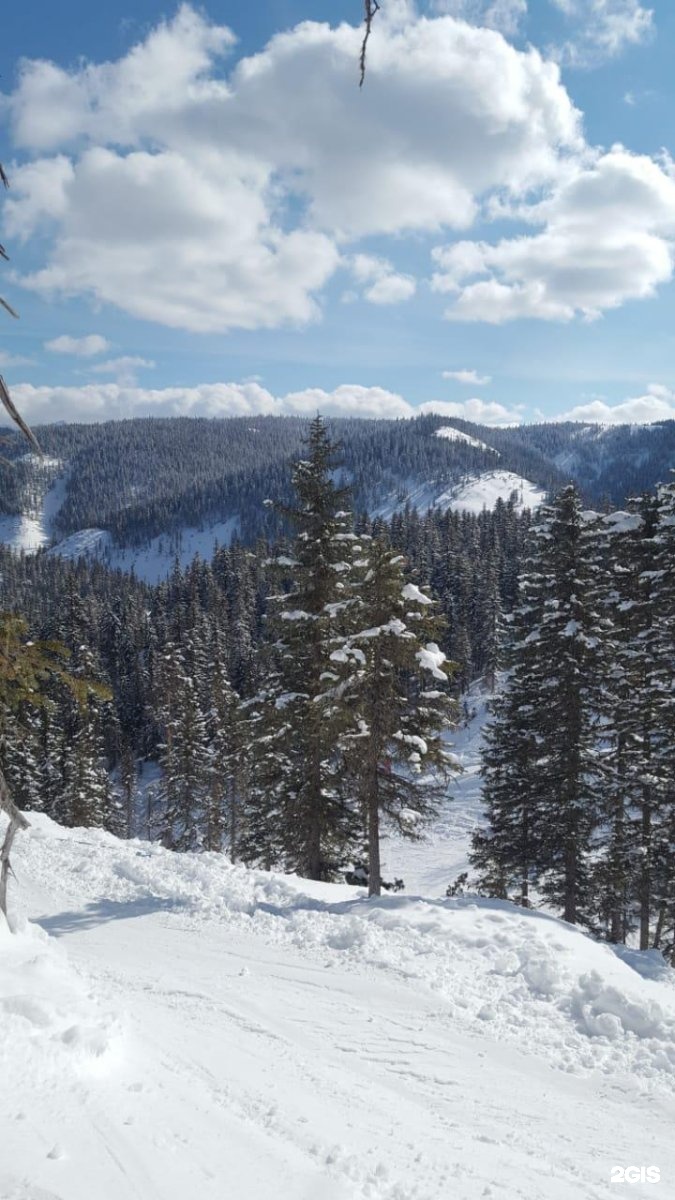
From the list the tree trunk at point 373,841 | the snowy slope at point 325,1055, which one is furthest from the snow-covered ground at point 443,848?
the snowy slope at point 325,1055

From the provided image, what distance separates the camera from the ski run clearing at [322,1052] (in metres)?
5.23

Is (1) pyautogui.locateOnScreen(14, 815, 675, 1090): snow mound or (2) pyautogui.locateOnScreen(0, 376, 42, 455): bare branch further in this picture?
(1) pyautogui.locateOnScreen(14, 815, 675, 1090): snow mound

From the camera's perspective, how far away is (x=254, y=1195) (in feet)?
16.0

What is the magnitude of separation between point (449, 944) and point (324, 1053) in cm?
420

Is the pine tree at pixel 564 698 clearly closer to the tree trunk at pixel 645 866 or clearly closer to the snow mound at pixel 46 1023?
the tree trunk at pixel 645 866

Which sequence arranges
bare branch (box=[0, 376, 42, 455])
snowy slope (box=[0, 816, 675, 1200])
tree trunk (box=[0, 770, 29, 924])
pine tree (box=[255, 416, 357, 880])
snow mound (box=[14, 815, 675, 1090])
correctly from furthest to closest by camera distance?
pine tree (box=[255, 416, 357, 880]) < snow mound (box=[14, 815, 675, 1090]) < snowy slope (box=[0, 816, 675, 1200]) < tree trunk (box=[0, 770, 29, 924]) < bare branch (box=[0, 376, 42, 455])

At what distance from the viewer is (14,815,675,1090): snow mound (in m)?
8.77

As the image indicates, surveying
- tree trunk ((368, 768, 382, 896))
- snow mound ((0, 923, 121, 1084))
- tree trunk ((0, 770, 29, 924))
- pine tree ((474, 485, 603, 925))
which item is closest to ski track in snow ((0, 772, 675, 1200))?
snow mound ((0, 923, 121, 1084))

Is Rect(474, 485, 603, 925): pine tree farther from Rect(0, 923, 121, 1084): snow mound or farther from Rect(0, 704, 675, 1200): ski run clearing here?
Rect(0, 923, 121, 1084): snow mound

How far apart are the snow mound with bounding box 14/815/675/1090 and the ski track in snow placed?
0.04 m

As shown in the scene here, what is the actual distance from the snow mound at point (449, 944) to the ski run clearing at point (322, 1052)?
0.04 metres

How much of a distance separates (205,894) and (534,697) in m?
11.4

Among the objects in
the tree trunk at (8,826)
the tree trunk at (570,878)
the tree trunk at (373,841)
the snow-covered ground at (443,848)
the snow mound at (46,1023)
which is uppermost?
the tree trunk at (8,826)

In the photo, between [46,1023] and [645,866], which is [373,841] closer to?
[645,866]
